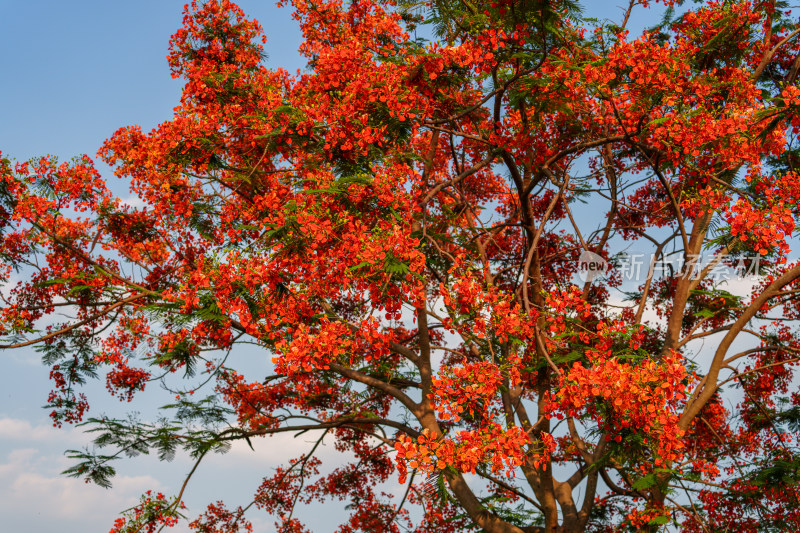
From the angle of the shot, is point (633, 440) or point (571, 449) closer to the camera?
point (633, 440)

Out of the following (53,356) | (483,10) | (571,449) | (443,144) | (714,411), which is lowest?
(571,449)

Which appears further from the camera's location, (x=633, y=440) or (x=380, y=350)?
(x=380, y=350)

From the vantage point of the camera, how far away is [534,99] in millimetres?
6582

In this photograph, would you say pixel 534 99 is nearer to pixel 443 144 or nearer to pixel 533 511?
pixel 443 144

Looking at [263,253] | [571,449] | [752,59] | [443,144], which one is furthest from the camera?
[443,144]

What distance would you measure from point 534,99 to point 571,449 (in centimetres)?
434

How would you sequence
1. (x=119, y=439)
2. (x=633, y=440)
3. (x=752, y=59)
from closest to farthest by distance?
1. (x=633, y=440)
2. (x=119, y=439)
3. (x=752, y=59)

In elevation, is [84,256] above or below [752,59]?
below

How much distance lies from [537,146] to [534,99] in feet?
6.29

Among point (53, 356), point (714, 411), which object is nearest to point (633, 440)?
point (714, 411)

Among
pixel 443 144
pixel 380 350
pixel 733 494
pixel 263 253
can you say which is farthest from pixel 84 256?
pixel 733 494

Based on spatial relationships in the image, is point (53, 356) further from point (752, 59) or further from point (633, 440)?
point (752, 59)

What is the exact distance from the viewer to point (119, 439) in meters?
8.09

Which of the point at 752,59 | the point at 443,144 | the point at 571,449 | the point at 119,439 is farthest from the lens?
the point at 443,144
